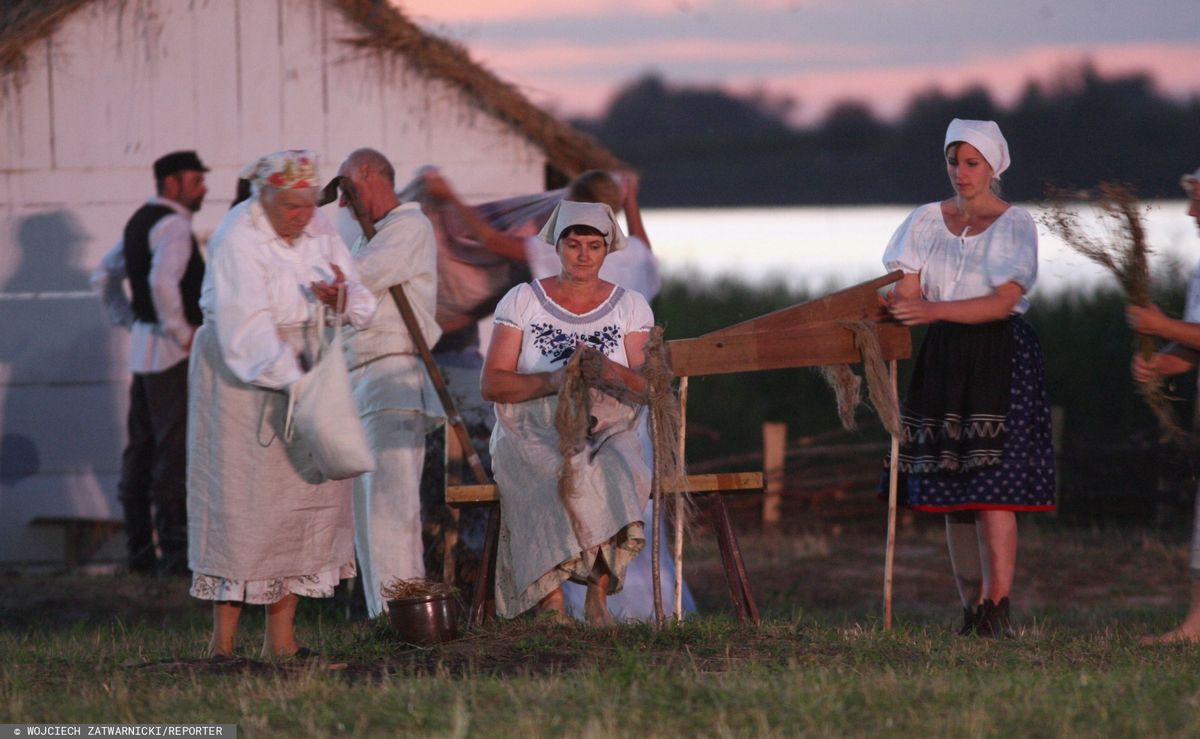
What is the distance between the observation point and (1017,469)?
617cm

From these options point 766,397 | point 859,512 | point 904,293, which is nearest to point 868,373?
point 904,293

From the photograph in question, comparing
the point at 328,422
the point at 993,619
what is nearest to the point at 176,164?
the point at 328,422

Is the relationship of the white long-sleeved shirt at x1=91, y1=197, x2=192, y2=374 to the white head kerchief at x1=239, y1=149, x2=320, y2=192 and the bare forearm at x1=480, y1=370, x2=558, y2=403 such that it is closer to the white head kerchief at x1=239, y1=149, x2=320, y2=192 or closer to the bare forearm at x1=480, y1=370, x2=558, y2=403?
the bare forearm at x1=480, y1=370, x2=558, y2=403

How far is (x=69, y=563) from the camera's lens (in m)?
9.79

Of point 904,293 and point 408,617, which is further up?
point 904,293

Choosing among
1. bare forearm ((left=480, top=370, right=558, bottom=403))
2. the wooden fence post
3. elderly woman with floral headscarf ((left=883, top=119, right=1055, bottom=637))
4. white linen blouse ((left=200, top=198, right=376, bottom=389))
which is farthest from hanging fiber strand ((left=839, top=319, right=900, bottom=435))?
the wooden fence post

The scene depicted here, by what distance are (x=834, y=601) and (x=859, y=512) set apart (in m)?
4.15

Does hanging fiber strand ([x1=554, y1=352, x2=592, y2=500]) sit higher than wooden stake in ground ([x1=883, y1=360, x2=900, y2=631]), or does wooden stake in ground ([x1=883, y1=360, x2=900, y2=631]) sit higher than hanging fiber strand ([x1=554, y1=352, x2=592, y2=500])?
hanging fiber strand ([x1=554, y1=352, x2=592, y2=500])

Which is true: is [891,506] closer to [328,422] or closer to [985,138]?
[985,138]

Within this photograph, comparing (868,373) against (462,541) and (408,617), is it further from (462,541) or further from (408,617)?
(462,541)

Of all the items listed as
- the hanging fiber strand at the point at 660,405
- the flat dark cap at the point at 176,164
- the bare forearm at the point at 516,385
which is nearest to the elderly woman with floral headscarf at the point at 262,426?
the bare forearm at the point at 516,385

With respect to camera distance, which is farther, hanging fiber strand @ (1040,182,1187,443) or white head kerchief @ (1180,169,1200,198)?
white head kerchief @ (1180,169,1200,198)

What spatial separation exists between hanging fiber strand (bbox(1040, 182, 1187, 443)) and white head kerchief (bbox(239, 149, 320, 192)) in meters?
2.80

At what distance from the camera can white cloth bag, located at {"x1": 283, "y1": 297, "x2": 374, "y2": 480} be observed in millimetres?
5441
